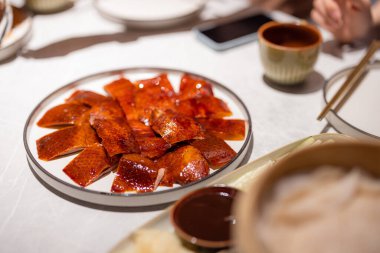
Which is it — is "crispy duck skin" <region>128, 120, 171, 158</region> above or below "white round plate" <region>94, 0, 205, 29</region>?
below

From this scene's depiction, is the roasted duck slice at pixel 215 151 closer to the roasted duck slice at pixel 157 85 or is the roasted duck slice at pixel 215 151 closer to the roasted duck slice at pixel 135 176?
the roasted duck slice at pixel 135 176

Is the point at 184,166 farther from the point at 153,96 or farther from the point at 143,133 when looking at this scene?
the point at 153,96

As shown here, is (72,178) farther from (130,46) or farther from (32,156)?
(130,46)

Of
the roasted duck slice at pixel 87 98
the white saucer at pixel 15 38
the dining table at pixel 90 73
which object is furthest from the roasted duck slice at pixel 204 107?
the white saucer at pixel 15 38

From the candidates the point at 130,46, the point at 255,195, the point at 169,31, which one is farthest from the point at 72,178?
the point at 169,31

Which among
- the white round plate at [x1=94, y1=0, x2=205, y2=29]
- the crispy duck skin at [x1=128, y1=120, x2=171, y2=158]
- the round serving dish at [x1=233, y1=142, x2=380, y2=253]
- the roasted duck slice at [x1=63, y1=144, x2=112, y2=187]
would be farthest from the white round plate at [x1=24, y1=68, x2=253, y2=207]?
the white round plate at [x1=94, y1=0, x2=205, y2=29]

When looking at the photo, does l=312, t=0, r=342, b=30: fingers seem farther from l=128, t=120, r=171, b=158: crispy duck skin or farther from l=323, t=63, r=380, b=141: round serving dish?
l=128, t=120, r=171, b=158: crispy duck skin

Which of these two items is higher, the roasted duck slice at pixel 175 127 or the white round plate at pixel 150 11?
the white round plate at pixel 150 11
